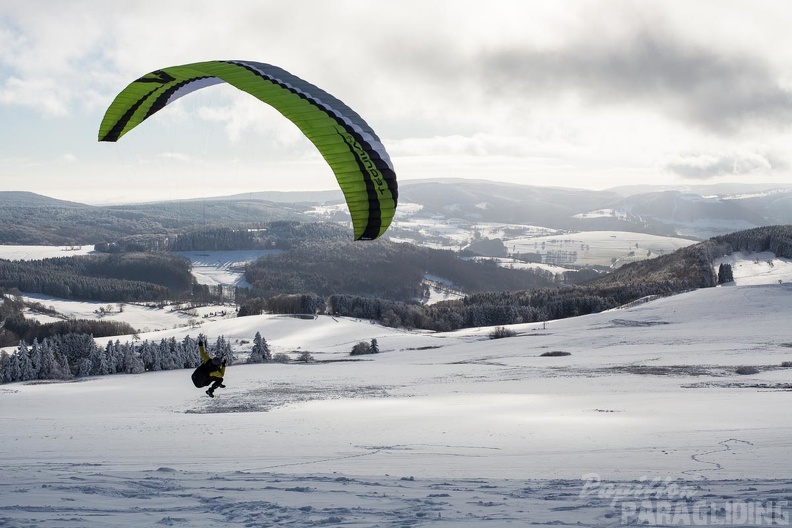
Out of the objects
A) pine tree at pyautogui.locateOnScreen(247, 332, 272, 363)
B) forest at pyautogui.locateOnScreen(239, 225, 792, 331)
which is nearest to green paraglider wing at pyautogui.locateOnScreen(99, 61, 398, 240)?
pine tree at pyautogui.locateOnScreen(247, 332, 272, 363)

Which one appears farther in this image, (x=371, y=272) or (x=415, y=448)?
(x=371, y=272)

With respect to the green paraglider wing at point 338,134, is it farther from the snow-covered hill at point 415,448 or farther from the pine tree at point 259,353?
the pine tree at point 259,353

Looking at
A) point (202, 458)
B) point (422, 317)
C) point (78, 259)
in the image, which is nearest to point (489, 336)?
point (422, 317)

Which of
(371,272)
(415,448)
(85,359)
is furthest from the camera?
(371,272)

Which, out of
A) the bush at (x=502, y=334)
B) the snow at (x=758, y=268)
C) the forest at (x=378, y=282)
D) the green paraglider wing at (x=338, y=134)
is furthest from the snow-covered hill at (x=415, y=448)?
the snow at (x=758, y=268)

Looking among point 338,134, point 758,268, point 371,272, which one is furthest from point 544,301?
point 338,134

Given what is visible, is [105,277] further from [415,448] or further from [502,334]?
[415,448]
